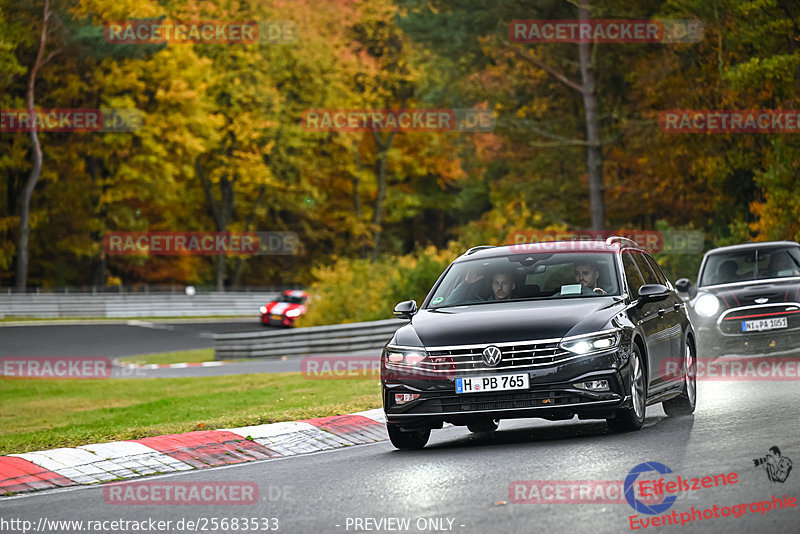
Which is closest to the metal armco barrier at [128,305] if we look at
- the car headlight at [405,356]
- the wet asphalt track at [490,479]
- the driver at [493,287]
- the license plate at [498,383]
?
the driver at [493,287]

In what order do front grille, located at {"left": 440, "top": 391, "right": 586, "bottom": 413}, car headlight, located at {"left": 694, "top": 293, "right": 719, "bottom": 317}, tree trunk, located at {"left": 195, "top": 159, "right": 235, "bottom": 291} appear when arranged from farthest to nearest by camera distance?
1. tree trunk, located at {"left": 195, "top": 159, "right": 235, "bottom": 291}
2. car headlight, located at {"left": 694, "top": 293, "right": 719, "bottom": 317}
3. front grille, located at {"left": 440, "top": 391, "right": 586, "bottom": 413}

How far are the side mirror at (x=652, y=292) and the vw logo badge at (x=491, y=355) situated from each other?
6.27ft

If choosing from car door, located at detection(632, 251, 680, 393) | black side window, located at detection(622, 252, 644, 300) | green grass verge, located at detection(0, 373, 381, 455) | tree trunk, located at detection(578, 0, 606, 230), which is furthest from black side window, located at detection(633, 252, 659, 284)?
tree trunk, located at detection(578, 0, 606, 230)

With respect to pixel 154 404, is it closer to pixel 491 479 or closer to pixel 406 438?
pixel 406 438

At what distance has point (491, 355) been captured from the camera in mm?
9867

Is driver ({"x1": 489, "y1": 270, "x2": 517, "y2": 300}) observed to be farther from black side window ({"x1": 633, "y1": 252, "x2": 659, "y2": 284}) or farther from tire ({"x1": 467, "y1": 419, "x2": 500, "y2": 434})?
black side window ({"x1": 633, "y1": 252, "x2": 659, "y2": 284})

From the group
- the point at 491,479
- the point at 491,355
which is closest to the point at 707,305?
the point at 491,355

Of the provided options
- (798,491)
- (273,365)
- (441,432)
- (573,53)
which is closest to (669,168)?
(573,53)

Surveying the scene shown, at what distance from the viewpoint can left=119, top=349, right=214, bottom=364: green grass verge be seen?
3297 centimetres

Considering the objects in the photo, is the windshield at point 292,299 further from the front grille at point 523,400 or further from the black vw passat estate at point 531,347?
the front grille at point 523,400

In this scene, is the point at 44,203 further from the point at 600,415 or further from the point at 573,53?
the point at 600,415

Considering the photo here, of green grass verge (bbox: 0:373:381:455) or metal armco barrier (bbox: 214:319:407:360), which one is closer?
green grass verge (bbox: 0:373:381:455)

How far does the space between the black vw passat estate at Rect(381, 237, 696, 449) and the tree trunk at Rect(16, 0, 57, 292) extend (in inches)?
1791

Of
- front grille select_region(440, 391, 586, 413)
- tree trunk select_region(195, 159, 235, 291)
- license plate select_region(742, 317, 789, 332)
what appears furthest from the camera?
tree trunk select_region(195, 159, 235, 291)
